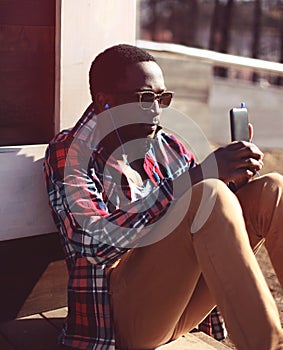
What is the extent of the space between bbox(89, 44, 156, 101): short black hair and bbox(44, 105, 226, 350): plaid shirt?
0.33 ft

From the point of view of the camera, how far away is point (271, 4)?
41.1 ft

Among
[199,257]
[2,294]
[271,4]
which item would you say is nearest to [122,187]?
[199,257]

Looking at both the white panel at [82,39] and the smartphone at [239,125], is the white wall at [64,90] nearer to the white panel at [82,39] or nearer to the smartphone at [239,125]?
the white panel at [82,39]

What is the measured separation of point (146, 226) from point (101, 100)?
0.49 meters

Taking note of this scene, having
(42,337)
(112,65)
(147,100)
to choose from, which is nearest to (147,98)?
(147,100)

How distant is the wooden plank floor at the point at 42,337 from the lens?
2590mm

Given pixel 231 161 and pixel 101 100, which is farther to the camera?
pixel 101 100

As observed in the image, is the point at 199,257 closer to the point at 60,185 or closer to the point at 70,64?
the point at 60,185

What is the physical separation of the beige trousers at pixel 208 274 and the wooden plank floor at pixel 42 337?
157 mm

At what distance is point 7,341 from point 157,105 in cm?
97

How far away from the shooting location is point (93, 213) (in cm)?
231

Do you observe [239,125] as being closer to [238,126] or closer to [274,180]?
[238,126]

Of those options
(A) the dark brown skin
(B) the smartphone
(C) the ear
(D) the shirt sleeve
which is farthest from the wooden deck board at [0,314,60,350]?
(B) the smartphone

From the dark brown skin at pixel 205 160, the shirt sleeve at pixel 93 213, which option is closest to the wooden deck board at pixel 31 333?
the shirt sleeve at pixel 93 213
